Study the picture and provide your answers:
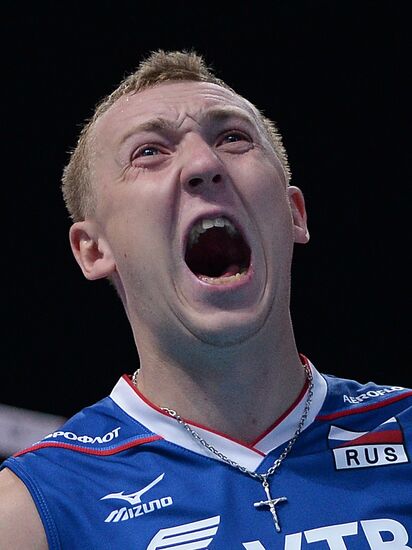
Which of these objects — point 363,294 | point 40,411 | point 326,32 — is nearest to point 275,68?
point 326,32

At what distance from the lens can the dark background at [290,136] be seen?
14.1 feet

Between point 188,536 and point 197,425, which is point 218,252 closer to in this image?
point 197,425

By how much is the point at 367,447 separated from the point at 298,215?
0.59 m

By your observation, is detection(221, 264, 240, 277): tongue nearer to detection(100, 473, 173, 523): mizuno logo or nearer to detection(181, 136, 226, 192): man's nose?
detection(181, 136, 226, 192): man's nose

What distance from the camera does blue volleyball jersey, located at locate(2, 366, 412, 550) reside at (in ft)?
6.15

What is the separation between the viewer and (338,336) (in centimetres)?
439

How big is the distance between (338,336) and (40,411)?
1.34m

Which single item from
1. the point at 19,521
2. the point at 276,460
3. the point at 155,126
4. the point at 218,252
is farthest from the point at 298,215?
the point at 19,521

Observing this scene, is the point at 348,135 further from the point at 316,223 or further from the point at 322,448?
the point at 322,448

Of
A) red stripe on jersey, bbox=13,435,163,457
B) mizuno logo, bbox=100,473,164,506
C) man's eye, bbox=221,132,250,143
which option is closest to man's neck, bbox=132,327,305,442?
red stripe on jersey, bbox=13,435,163,457

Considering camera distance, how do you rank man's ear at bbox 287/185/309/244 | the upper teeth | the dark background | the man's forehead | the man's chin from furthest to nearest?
the dark background
man's ear at bbox 287/185/309/244
the man's forehead
the upper teeth
the man's chin

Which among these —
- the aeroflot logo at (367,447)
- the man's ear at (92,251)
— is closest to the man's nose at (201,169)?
the man's ear at (92,251)

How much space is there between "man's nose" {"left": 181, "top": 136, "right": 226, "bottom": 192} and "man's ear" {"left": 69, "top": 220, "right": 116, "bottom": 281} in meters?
0.27

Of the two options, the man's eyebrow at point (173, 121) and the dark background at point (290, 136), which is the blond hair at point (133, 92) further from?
the dark background at point (290, 136)
